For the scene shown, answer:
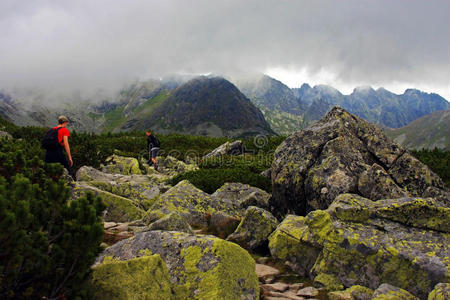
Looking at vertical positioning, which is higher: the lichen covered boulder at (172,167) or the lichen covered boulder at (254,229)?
the lichen covered boulder at (172,167)

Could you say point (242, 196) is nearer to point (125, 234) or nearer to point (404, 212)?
point (125, 234)

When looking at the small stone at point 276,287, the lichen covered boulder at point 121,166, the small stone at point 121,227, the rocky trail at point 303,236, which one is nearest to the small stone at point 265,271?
the rocky trail at point 303,236

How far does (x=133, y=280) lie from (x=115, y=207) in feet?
20.3

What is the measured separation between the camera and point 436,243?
6.35m

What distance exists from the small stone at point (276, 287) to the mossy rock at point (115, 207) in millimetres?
5749

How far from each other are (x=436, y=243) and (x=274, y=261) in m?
3.54

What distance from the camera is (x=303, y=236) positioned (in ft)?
23.7

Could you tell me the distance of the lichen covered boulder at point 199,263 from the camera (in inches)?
191

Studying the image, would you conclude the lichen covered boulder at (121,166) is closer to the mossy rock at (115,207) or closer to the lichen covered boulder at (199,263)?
the mossy rock at (115,207)

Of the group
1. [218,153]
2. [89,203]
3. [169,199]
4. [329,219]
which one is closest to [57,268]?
[89,203]

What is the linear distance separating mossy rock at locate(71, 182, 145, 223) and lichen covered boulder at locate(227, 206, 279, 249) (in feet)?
12.2

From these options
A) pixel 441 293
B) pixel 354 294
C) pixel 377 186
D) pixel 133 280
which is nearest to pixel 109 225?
pixel 133 280

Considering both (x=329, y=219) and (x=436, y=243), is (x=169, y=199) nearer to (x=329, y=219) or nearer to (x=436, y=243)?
(x=329, y=219)

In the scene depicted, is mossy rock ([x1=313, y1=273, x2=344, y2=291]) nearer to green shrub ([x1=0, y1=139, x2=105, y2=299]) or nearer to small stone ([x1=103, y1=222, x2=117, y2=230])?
green shrub ([x1=0, y1=139, x2=105, y2=299])
